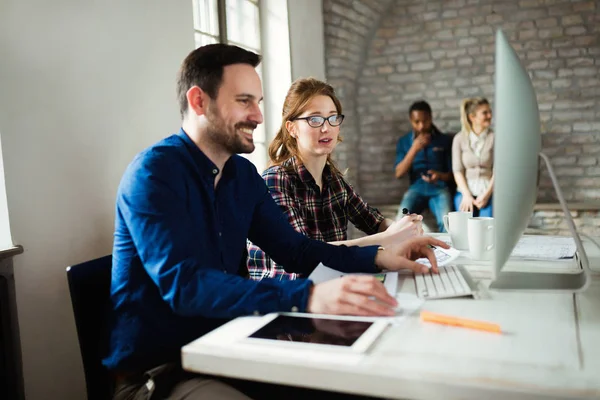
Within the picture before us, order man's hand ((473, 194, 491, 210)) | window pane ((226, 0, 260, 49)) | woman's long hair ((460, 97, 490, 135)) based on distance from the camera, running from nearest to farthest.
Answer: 1. window pane ((226, 0, 260, 49))
2. man's hand ((473, 194, 491, 210))
3. woman's long hair ((460, 97, 490, 135))

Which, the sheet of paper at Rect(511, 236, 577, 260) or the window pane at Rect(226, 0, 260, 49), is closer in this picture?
the sheet of paper at Rect(511, 236, 577, 260)

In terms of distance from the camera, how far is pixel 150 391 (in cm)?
103

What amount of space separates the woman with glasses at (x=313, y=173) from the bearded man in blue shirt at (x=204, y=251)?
1.23ft

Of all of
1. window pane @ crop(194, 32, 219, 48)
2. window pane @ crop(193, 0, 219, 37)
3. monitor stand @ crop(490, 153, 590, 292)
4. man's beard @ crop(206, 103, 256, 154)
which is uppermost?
window pane @ crop(193, 0, 219, 37)

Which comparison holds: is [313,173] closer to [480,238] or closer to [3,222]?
[480,238]

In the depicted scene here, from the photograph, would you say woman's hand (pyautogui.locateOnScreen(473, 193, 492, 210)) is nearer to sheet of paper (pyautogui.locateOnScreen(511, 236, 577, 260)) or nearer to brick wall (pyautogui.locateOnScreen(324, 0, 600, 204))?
brick wall (pyautogui.locateOnScreen(324, 0, 600, 204))

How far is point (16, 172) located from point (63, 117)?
245 millimetres

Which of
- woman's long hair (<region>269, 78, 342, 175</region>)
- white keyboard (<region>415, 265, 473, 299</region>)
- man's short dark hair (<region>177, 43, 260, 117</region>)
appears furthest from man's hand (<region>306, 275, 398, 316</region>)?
woman's long hair (<region>269, 78, 342, 175</region>)

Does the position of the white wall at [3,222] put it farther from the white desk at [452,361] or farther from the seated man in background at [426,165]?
the seated man in background at [426,165]

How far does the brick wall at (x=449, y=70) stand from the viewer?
4816 mm

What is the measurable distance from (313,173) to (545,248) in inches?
34.3

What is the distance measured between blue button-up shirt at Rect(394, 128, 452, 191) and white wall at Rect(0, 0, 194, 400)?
11.0 ft

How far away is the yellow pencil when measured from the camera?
0.85 m

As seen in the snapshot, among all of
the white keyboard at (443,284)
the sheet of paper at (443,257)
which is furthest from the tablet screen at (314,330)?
the sheet of paper at (443,257)
